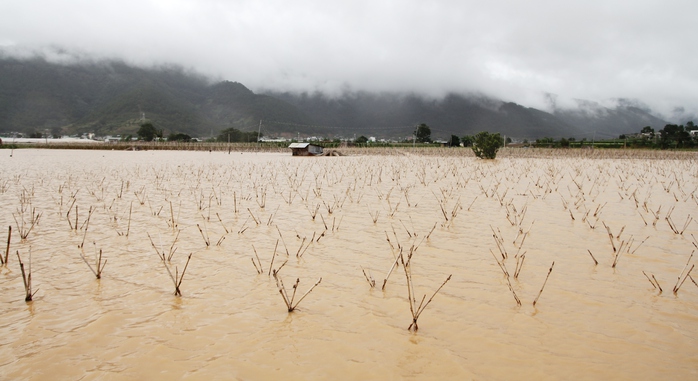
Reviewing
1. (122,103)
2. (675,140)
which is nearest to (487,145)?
(675,140)

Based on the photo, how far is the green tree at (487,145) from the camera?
2975cm

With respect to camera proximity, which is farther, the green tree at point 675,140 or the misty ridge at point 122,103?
the misty ridge at point 122,103

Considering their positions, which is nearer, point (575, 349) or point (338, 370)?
point (338, 370)

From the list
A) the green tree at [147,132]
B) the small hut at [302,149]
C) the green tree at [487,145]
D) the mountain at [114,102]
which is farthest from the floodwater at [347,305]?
the mountain at [114,102]

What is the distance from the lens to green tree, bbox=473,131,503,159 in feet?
97.6

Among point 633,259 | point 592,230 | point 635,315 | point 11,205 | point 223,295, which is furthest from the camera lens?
point 11,205

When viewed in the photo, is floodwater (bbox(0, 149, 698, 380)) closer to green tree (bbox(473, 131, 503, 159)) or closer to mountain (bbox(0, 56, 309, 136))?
green tree (bbox(473, 131, 503, 159))

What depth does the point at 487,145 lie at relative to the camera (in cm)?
2980

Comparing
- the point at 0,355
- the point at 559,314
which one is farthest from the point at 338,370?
the point at 0,355

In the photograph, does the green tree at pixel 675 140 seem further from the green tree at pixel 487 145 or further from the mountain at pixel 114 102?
the mountain at pixel 114 102

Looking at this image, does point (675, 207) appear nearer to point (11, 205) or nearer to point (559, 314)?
point (559, 314)

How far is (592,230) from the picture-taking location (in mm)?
6395

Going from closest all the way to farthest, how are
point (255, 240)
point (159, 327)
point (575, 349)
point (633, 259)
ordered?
point (575, 349) → point (159, 327) → point (633, 259) → point (255, 240)

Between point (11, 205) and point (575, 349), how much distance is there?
35.0ft
